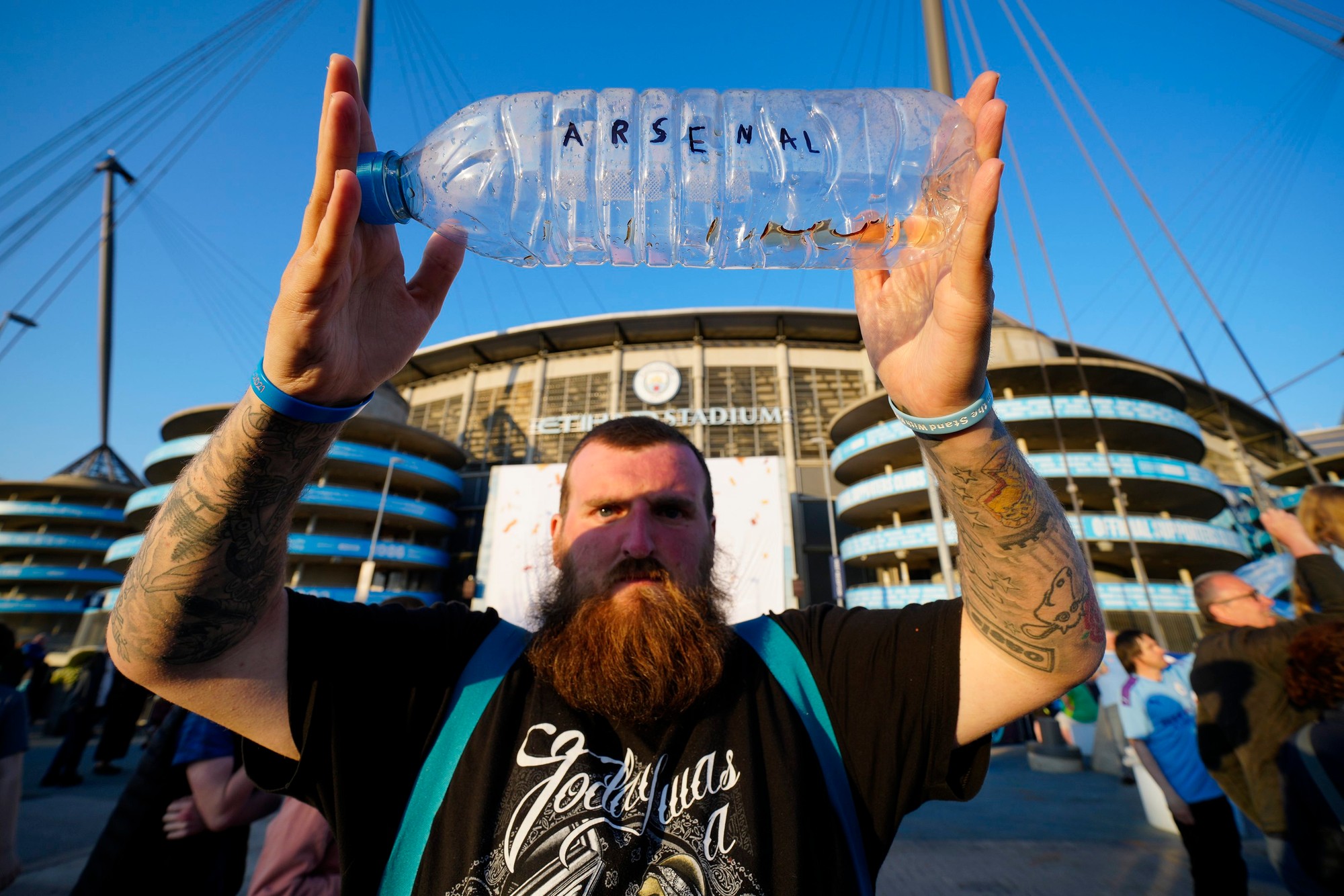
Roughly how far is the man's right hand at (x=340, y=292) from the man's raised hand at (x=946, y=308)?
118cm

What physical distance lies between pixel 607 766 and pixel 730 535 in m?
12.9

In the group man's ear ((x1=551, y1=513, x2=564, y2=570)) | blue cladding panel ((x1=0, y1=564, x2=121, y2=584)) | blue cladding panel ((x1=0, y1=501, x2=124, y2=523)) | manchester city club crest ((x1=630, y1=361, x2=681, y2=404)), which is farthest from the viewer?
blue cladding panel ((x1=0, y1=501, x2=124, y2=523))

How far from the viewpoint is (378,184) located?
1.37m

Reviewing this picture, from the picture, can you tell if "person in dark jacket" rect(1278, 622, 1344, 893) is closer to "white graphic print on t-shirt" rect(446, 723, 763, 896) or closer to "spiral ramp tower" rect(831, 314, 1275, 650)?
"white graphic print on t-shirt" rect(446, 723, 763, 896)

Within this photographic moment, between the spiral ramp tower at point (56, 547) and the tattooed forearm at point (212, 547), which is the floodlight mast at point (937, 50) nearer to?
the tattooed forearm at point (212, 547)

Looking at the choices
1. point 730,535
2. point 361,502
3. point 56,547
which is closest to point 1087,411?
point 730,535

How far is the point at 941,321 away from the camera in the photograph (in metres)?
1.34

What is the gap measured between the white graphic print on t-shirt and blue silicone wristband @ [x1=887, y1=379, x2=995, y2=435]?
2.95 ft

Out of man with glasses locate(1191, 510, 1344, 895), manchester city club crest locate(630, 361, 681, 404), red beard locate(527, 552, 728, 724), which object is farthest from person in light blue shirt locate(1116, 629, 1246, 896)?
manchester city club crest locate(630, 361, 681, 404)

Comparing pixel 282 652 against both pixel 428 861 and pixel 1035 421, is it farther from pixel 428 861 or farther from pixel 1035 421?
pixel 1035 421

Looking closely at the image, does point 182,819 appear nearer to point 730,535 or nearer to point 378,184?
point 378,184

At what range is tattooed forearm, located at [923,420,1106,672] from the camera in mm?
1395

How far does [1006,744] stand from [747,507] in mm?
8233

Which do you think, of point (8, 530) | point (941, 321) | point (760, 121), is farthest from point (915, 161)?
point (8, 530)
